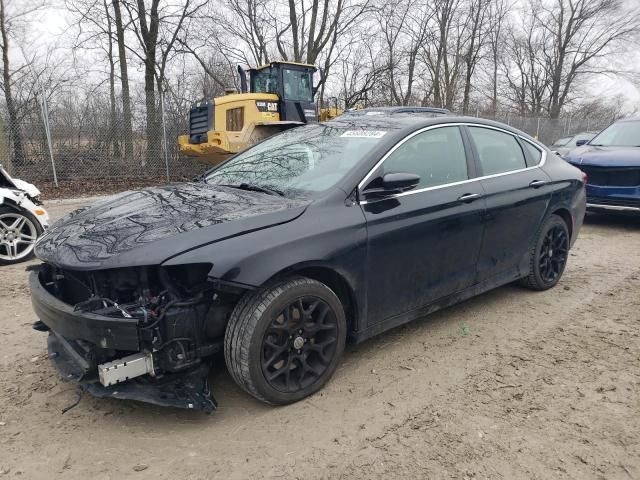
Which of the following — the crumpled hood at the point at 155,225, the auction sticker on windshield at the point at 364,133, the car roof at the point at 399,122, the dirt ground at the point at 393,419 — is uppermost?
the car roof at the point at 399,122

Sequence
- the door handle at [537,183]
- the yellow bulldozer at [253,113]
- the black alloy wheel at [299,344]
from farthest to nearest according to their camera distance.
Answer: the yellow bulldozer at [253,113] → the door handle at [537,183] → the black alloy wheel at [299,344]

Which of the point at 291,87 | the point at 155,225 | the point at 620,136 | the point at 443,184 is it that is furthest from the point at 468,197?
the point at 291,87

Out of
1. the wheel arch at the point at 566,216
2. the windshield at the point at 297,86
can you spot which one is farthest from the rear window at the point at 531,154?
the windshield at the point at 297,86

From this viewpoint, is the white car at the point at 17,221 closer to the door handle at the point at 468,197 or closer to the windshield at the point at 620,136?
the door handle at the point at 468,197

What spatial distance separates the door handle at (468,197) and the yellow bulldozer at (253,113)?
8956mm

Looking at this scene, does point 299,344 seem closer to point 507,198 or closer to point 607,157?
point 507,198

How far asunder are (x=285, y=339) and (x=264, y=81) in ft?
41.4

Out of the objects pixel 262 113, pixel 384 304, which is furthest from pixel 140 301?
pixel 262 113

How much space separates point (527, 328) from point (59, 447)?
3318 mm

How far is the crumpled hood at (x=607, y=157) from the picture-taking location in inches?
289

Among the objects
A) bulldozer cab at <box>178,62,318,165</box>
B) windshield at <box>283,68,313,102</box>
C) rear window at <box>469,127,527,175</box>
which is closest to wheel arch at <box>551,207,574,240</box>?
rear window at <box>469,127,527,175</box>

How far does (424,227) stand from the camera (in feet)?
10.6

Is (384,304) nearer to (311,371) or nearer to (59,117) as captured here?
(311,371)

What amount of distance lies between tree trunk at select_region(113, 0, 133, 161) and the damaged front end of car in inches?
450
